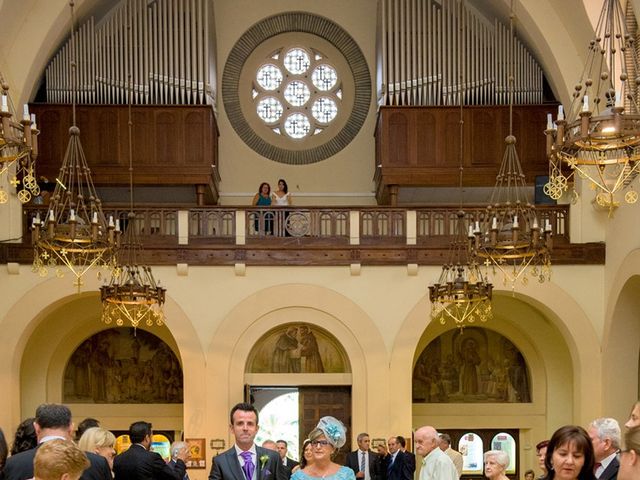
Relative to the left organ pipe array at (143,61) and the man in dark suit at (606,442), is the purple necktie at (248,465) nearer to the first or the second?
the man in dark suit at (606,442)

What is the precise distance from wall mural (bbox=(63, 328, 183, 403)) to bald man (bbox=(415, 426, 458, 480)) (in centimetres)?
1218

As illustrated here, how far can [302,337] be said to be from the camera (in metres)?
19.7

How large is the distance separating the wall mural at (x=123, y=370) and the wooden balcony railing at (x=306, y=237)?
299 cm

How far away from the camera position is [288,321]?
63.4 ft

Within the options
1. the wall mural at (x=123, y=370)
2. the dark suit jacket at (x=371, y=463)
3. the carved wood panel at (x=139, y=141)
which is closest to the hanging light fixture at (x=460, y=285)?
the dark suit jacket at (x=371, y=463)

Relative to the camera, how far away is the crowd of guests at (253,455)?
5609 mm

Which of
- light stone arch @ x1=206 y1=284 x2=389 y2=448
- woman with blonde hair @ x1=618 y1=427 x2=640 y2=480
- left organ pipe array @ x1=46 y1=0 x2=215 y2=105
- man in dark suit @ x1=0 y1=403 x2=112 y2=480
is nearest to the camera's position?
woman with blonde hair @ x1=618 y1=427 x2=640 y2=480

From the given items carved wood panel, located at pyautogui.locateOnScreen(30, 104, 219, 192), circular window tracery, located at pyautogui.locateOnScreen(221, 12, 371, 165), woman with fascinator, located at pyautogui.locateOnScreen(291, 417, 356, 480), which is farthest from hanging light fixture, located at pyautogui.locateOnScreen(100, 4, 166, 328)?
woman with fascinator, located at pyautogui.locateOnScreen(291, 417, 356, 480)

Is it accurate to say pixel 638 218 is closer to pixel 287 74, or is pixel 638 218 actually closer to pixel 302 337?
pixel 302 337

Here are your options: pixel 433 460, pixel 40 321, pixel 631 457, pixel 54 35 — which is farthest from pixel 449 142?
pixel 631 457

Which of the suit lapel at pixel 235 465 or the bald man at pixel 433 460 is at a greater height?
the suit lapel at pixel 235 465

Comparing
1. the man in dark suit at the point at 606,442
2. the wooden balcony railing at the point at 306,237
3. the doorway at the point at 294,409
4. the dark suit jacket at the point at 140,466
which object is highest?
the wooden balcony railing at the point at 306,237

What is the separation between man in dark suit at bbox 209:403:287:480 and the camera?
7520 mm

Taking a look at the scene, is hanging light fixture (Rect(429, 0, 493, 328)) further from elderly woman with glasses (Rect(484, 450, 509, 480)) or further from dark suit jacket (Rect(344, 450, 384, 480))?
elderly woman with glasses (Rect(484, 450, 509, 480))
